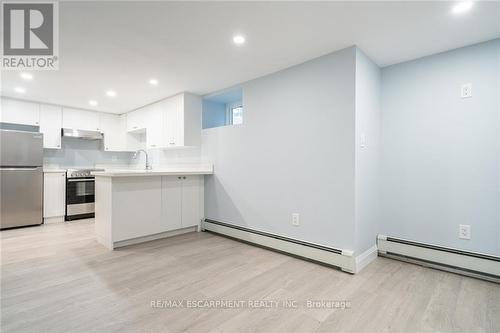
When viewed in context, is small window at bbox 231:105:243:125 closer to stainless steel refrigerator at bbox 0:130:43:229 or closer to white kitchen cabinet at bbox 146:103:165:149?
white kitchen cabinet at bbox 146:103:165:149

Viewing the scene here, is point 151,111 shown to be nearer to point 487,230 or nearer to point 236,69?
point 236,69

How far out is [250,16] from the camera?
188 cm

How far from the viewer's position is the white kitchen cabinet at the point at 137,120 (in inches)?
186

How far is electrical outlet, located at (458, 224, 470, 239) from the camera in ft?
7.51

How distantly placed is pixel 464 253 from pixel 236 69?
305cm

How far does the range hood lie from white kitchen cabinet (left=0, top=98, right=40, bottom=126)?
438 mm

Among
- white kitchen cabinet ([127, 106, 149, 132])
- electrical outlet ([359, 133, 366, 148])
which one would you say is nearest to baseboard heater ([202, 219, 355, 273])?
electrical outlet ([359, 133, 366, 148])

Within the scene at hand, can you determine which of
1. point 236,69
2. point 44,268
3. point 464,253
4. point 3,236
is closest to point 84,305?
point 44,268

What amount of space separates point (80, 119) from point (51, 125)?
19.5 inches

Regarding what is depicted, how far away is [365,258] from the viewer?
8.04 feet

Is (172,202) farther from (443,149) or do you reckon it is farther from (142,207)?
(443,149)

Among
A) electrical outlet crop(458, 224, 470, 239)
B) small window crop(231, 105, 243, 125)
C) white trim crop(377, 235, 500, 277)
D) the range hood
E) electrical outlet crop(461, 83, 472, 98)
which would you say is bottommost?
white trim crop(377, 235, 500, 277)

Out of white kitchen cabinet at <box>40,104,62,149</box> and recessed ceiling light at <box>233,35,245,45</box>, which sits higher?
recessed ceiling light at <box>233,35,245,45</box>

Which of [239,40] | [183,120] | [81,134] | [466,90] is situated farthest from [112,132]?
[466,90]
